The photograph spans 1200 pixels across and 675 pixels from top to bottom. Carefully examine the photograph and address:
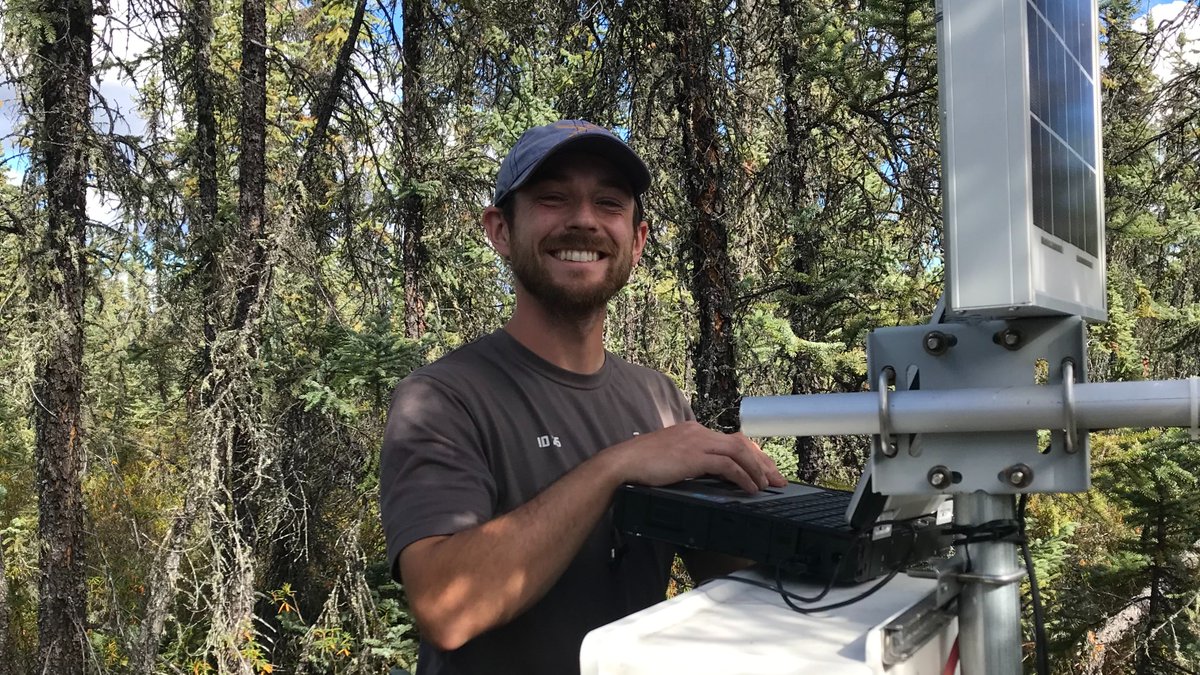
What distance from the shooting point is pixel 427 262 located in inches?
333

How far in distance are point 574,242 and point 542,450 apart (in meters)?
0.47

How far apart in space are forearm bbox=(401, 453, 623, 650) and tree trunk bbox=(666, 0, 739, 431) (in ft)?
14.5

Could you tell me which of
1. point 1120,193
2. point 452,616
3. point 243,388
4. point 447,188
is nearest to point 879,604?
point 452,616

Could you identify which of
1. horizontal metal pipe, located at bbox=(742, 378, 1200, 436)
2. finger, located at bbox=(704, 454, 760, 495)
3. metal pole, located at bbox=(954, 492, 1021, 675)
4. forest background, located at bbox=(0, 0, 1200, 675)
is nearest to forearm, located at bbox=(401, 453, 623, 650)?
finger, located at bbox=(704, 454, 760, 495)

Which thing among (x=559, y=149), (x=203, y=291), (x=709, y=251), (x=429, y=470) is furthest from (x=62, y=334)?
(x=429, y=470)

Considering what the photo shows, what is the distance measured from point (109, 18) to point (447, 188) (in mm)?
2790

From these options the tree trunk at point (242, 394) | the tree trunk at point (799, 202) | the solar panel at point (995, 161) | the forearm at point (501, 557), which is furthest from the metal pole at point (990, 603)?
the tree trunk at point (242, 394)

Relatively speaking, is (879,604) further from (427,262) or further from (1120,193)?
(427,262)

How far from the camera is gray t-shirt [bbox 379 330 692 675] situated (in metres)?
1.71

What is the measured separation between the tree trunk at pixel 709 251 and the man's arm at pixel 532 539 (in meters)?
4.41

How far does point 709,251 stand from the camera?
242 inches

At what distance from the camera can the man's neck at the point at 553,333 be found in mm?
2145

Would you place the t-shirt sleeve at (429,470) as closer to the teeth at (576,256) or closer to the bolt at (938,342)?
the teeth at (576,256)

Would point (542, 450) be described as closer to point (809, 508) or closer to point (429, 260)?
point (809, 508)
